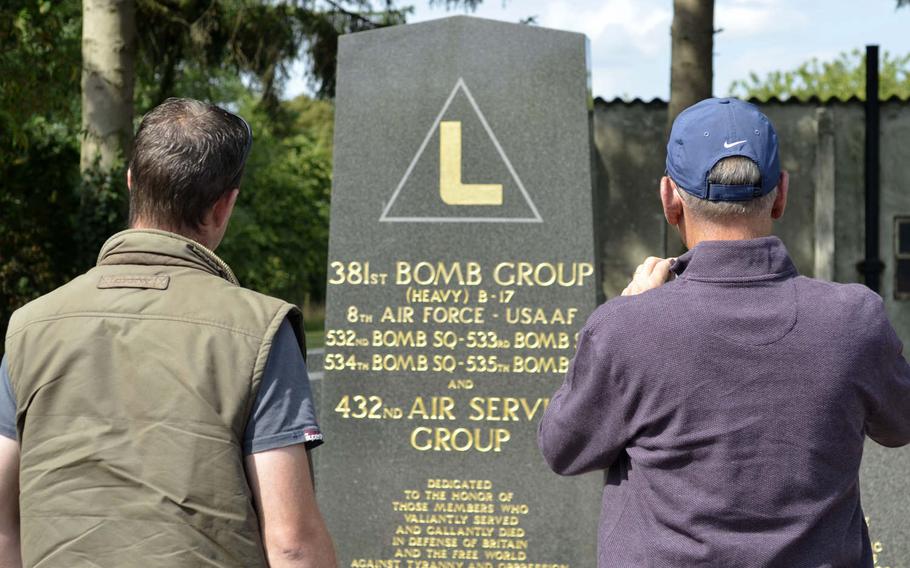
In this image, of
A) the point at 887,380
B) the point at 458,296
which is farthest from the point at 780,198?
the point at 458,296

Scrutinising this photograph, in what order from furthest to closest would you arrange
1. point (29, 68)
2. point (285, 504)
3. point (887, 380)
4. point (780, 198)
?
point (29, 68) → point (780, 198) → point (887, 380) → point (285, 504)

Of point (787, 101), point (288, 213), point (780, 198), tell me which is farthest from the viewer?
point (288, 213)

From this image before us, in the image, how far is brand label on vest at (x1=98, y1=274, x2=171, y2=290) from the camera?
7.00ft

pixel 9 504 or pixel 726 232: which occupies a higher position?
pixel 726 232

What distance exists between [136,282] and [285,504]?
0.46 meters

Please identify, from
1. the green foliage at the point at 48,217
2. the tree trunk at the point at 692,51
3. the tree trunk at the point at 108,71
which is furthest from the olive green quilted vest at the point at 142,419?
the green foliage at the point at 48,217

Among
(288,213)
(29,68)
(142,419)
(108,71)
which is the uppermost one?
(29,68)

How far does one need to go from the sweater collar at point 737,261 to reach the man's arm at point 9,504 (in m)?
1.22

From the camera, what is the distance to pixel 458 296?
5.52 metres

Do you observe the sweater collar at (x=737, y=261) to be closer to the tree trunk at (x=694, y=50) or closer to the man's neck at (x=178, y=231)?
the man's neck at (x=178, y=231)

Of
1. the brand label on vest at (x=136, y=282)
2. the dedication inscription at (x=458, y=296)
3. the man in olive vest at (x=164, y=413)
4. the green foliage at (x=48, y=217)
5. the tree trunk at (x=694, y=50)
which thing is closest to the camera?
the man in olive vest at (x=164, y=413)

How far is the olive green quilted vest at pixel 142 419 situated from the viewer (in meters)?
2.03

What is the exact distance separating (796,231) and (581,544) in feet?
39.7

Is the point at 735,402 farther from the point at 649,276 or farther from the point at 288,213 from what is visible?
the point at 288,213
